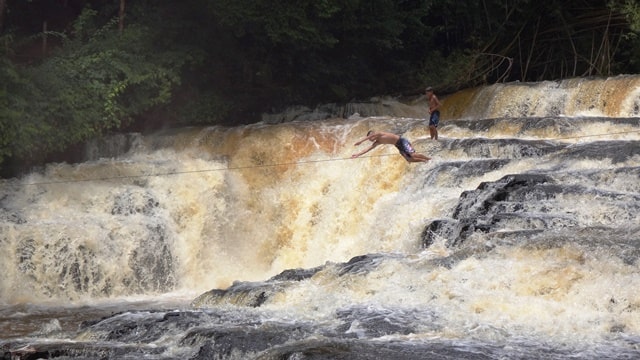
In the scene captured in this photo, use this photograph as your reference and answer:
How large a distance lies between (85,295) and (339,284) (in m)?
4.86

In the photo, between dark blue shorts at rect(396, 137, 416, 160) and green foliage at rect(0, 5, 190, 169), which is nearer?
dark blue shorts at rect(396, 137, 416, 160)

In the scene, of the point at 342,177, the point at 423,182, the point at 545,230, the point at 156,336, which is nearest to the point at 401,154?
the point at 423,182

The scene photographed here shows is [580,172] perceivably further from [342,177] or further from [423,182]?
[342,177]

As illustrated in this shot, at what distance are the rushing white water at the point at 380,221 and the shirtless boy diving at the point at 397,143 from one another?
11.3 inches

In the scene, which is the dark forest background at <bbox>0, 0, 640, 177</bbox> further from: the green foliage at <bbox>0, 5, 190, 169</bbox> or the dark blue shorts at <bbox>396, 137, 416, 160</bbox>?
the dark blue shorts at <bbox>396, 137, 416, 160</bbox>

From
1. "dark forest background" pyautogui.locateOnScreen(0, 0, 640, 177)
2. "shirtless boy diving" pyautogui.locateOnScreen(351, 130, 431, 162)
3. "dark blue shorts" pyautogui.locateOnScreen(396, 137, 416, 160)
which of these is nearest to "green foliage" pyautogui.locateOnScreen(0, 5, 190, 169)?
"dark forest background" pyautogui.locateOnScreen(0, 0, 640, 177)

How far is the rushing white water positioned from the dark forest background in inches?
43.0

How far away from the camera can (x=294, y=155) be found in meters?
15.9

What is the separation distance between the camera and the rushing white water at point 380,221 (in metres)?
8.59

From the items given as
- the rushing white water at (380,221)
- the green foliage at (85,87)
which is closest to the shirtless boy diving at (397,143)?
the rushing white water at (380,221)

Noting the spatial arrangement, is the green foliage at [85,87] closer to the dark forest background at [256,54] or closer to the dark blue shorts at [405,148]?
the dark forest background at [256,54]

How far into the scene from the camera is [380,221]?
12883 mm

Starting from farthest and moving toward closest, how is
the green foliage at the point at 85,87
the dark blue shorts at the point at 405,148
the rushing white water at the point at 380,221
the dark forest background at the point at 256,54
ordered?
1. the dark forest background at the point at 256,54
2. the green foliage at the point at 85,87
3. the dark blue shorts at the point at 405,148
4. the rushing white water at the point at 380,221

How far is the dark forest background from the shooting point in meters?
16.8
